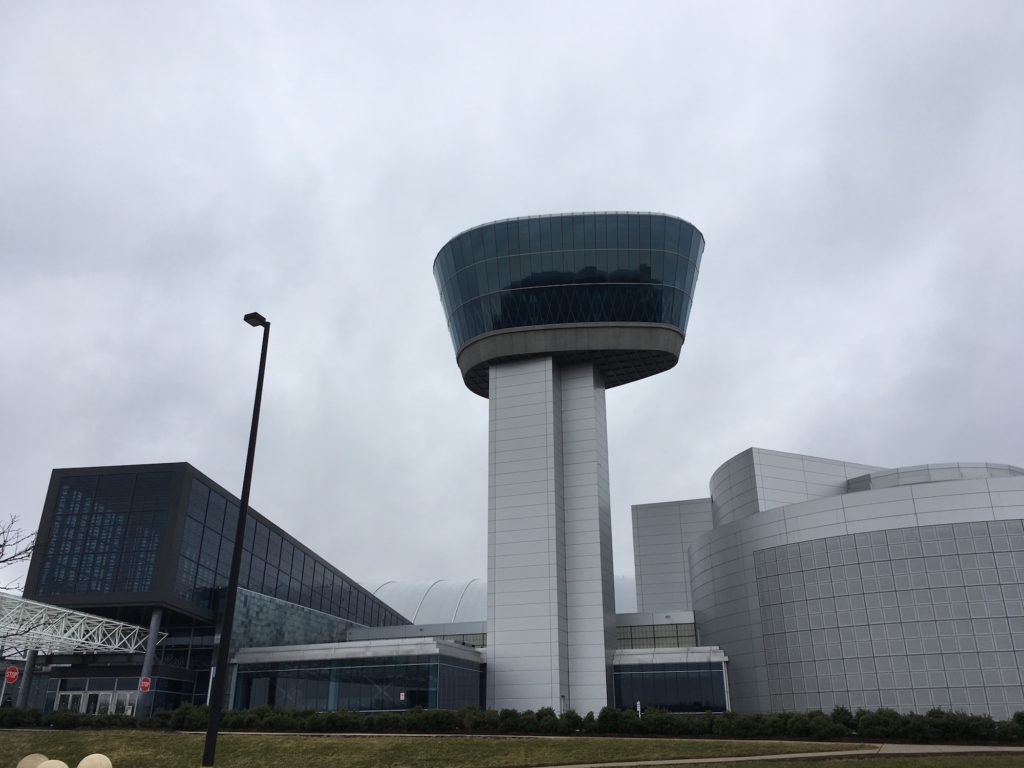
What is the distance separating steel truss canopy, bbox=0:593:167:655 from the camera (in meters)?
46.4

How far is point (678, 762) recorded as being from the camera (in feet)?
96.7

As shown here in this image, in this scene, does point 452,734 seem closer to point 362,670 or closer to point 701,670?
point 362,670

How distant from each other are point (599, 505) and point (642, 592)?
35931 millimetres

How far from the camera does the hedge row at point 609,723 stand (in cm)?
3481

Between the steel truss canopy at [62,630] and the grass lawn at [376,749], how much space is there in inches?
298

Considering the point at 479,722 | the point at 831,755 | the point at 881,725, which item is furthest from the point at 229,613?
the point at 881,725

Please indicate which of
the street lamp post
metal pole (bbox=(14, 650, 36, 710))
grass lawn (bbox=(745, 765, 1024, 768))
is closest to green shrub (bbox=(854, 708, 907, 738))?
grass lawn (bbox=(745, 765, 1024, 768))

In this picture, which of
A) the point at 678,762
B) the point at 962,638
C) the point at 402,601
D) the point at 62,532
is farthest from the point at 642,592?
the point at 678,762

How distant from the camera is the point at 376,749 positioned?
3509cm

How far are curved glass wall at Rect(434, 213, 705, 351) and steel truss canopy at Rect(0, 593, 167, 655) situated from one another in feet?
114

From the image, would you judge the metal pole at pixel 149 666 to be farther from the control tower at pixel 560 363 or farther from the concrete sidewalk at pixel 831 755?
the concrete sidewalk at pixel 831 755

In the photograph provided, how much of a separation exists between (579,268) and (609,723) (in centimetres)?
3726

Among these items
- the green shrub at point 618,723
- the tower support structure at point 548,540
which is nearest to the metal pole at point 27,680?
the tower support structure at point 548,540

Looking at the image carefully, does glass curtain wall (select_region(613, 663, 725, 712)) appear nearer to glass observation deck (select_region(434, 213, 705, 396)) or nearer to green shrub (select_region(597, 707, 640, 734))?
green shrub (select_region(597, 707, 640, 734))
